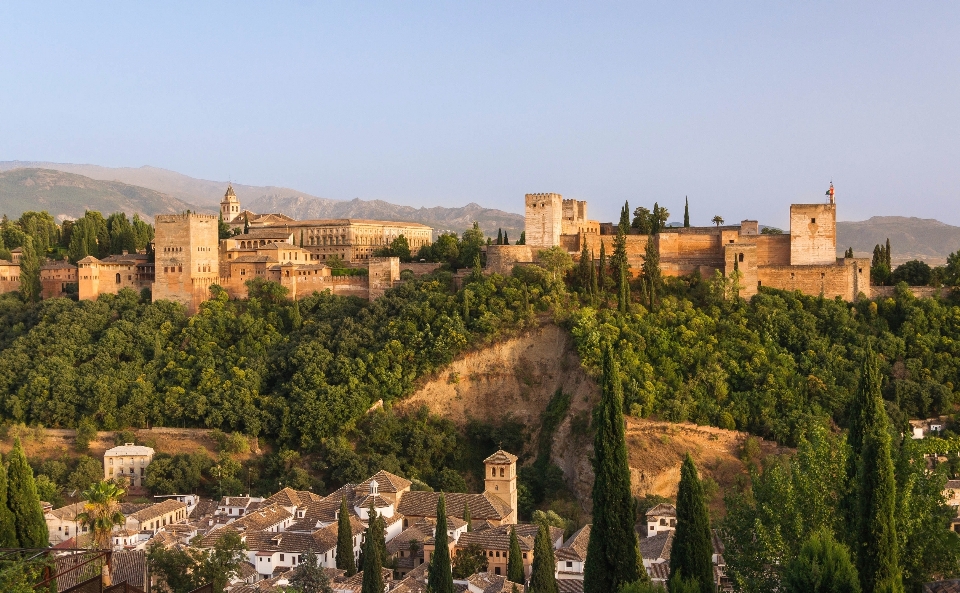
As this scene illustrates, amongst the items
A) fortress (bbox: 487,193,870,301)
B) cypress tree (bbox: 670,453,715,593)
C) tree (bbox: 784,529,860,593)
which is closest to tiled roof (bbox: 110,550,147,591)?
cypress tree (bbox: 670,453,715,593)

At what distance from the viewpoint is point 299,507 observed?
33.0 m

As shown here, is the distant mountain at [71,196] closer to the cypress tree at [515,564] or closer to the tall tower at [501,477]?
the tall tower at [501,477]

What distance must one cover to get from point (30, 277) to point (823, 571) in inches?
1593

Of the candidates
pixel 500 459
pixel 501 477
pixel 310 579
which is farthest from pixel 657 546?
pixel 310 579

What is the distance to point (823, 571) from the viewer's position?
1452cm

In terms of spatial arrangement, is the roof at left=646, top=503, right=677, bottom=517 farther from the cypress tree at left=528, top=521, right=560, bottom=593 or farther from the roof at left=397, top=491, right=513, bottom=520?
the cypress tree at left=528, top=521, right=560, bottom=593

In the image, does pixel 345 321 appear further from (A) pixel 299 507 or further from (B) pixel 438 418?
(A) pixel 299 507

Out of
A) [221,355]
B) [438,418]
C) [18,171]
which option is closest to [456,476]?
[438,418]

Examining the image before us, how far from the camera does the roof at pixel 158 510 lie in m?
31.8

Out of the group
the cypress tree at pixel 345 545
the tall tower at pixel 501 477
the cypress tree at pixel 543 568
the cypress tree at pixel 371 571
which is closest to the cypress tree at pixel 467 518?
the tall tower at pixel 501 477

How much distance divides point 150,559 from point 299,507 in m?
7.42

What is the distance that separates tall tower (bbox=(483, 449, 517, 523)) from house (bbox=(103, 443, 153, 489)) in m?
11.9

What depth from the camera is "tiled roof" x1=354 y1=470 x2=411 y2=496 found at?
3294 cm

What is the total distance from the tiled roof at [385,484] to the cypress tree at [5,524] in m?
15.4
